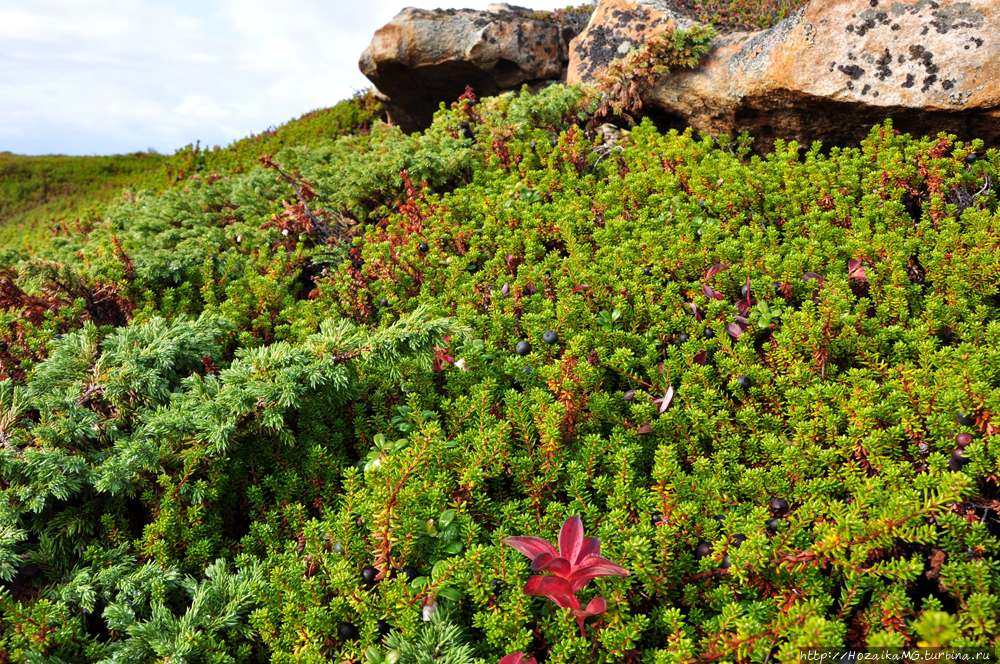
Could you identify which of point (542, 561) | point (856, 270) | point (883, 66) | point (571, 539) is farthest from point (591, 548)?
point (883, 66)

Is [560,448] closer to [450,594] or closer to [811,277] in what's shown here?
[450,594]

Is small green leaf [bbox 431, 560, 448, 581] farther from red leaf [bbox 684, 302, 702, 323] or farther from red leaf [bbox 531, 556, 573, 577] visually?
red leaf [bbox 684, 302, 702, 323]

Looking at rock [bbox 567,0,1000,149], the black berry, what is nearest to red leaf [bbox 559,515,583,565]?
the black berry

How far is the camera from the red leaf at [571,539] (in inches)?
74.9

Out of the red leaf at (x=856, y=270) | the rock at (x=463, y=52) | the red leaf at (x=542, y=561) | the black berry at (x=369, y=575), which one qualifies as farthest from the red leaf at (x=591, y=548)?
the rock at (x=463, y=52)

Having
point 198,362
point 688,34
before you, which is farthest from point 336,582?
point 688,34

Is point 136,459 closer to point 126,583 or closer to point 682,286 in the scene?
point 126,583

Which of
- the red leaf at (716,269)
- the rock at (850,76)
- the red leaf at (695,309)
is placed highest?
the rock at (850,76)

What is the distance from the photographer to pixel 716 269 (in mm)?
3568

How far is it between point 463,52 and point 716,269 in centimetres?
691

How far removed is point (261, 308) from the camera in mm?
4391

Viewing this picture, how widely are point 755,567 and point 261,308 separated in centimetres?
390

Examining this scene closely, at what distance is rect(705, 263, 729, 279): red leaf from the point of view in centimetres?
353

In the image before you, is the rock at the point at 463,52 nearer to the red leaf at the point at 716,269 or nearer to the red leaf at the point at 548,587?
the red leaf at the point at 716,269
